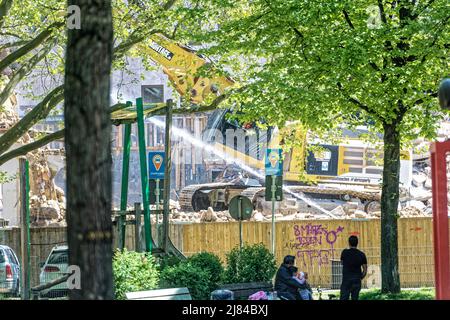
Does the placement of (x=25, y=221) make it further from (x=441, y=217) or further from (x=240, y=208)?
(x=441, y=217)

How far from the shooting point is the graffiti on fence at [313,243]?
3266cm

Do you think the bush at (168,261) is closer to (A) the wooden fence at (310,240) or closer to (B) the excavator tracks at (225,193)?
(A) the wooden fence at (310,240)

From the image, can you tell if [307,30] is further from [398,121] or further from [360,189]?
[360,189]

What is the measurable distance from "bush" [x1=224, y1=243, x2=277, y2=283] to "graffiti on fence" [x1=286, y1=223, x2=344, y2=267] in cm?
1119

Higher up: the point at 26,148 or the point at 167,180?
the point at 26,148

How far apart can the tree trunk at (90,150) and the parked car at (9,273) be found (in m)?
20.1

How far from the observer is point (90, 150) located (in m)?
7.08

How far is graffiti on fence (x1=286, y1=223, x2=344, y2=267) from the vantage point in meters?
32.7

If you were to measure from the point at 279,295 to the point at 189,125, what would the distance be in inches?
1298

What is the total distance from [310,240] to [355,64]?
14.7m

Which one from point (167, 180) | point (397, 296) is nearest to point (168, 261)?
point (167, 180)

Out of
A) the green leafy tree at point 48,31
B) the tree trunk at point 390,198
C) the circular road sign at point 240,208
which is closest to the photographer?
the tree trunk at point 390,198

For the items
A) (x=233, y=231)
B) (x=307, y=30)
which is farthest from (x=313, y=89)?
(x=233, y=231)

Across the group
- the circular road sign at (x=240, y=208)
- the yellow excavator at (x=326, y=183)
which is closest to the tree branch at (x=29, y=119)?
the circular road sign at (x=240, y=208)
